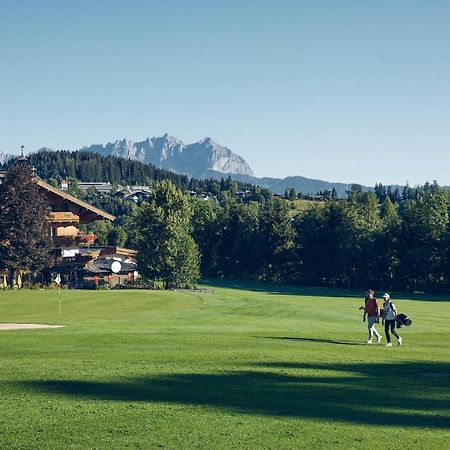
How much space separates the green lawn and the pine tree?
34293 millimetres

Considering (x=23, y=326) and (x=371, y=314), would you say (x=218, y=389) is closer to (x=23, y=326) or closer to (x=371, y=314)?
(x=371, y=314)

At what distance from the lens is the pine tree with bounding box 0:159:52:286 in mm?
66375

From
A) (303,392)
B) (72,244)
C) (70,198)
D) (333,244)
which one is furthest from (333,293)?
(303,392)

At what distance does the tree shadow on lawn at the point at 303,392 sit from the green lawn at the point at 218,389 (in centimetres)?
3

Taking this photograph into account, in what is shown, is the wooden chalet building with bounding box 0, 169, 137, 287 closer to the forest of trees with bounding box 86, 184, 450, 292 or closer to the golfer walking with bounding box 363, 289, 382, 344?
the forest of trees with bounding box 86, 184, 450, 292

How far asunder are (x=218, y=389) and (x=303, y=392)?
2.11 metres

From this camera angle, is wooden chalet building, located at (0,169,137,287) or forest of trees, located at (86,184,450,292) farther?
forest of trees, located at (86,184,450,292)

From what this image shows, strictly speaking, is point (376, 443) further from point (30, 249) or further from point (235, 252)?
point (235, 252)

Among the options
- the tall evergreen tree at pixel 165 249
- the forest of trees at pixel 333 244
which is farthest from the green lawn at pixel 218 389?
the forest of trees at pixel 333 244

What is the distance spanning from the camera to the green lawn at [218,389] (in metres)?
14.0

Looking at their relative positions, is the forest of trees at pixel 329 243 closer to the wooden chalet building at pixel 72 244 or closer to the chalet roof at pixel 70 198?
the chalet roof at pixel 70 198

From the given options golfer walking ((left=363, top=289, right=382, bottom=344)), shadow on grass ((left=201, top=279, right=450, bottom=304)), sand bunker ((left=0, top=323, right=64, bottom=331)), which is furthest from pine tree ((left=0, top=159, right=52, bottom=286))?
golfer walking ((left=363, top=289, right=382, bottom=344))

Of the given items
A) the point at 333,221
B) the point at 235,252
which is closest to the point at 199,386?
the point at 333,221

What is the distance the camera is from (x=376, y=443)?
1372cm
